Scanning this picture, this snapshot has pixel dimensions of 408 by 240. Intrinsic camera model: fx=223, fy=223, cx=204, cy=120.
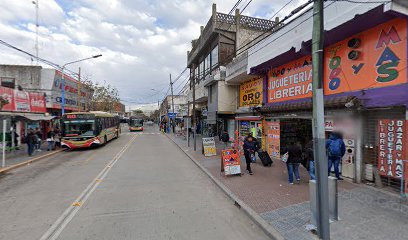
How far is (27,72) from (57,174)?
19638mm

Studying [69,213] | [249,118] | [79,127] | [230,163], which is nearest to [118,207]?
[69,213]

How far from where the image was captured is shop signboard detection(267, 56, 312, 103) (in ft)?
32.4

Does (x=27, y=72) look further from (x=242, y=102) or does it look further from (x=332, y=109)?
(x=332, y=109)

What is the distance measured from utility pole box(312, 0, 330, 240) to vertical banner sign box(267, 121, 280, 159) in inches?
314

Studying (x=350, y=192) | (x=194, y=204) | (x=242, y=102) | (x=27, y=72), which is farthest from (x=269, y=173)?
(x=27, y=72)

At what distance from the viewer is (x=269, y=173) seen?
9047 millimetres

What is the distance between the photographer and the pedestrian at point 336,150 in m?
7.42

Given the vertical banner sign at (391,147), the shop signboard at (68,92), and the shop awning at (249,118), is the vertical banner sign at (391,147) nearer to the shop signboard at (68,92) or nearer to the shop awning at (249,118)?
the shop awning at (249,118)

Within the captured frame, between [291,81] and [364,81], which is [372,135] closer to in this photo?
[364,81]

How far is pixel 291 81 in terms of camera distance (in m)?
10.9

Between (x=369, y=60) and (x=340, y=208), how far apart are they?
483 centimetres

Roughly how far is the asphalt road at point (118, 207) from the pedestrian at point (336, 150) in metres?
4.00

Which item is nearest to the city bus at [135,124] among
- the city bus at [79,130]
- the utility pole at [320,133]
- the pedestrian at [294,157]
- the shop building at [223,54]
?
the shop building at [223,54]

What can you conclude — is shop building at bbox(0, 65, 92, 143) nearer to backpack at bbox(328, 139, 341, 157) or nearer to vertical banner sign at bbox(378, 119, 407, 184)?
backpack at bbox(328, 139, 341, 157)
